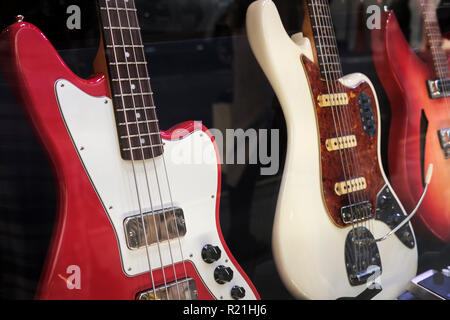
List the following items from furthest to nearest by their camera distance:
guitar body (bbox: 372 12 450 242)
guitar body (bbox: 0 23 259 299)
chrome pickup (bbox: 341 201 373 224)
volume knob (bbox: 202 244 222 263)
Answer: guitar body (bbox: 372 12 450 242), chrome pickup (bbox: 341 201 373 224), volume knob (bbox: 202 244 222 263), guitar body (bbox: 0 23 259 299)

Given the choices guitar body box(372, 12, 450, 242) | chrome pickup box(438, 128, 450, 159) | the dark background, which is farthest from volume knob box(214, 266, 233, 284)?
chrome pickup box(438, 128, 450, 159)

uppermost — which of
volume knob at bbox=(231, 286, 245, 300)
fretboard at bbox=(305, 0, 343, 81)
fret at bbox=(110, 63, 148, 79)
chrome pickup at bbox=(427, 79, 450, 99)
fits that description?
fretboard at bbox=(305, 0, 343, 81)

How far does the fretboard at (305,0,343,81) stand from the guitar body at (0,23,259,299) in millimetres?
316

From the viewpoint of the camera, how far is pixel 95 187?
2.04 feet

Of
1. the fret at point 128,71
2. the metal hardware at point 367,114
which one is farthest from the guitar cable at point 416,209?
the fret at point 128,71

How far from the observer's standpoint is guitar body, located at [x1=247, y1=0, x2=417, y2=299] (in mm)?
790

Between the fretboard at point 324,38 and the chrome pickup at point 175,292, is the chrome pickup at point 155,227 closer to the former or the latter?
the chrome pickup at point 175,292

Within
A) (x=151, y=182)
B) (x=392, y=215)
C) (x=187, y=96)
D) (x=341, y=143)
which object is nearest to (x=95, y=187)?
(x=151, y=182)

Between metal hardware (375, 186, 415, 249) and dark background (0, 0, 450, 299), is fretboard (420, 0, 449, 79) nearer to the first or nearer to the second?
dark background (0, 0, 450, 299)

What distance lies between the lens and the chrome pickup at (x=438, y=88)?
3.34 feet

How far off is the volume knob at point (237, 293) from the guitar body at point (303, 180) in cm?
10

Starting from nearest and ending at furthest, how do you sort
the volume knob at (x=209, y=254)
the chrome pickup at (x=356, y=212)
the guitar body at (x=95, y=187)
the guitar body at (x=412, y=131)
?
the guitar body at (x=95, y=187) < the volume knob at (x=209, y=254) < the chrome pickup at (x=356, y=212) < the guitar body at (x=412, y=131)

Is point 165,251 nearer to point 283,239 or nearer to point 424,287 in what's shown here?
point 283,239

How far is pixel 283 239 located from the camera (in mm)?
789
